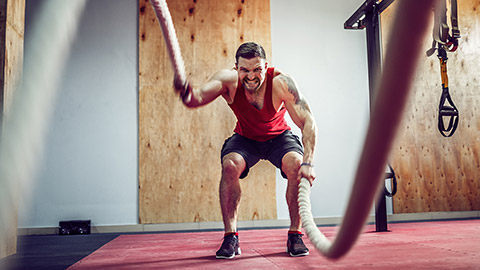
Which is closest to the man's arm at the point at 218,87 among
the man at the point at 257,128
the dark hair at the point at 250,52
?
the man at the point at 257,128

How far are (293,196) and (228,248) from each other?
1.62ft

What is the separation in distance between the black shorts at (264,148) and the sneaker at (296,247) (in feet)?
1.26

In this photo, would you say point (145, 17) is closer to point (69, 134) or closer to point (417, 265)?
point (69, 134)

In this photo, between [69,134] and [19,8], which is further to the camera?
[69,134]

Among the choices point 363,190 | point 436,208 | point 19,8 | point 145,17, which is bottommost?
point 436,208

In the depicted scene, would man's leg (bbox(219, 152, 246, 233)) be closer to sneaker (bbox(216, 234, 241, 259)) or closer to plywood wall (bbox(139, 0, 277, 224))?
sneaker (bbox(216, 234, 241, 259))

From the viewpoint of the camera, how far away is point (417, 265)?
6.54 feet

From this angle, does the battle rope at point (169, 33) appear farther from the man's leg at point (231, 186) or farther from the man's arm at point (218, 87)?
the man's leg at point (231, 186)

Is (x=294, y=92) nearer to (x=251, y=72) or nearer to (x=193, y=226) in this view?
(x=251, y=72)

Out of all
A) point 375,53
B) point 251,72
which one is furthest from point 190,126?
point 251,72

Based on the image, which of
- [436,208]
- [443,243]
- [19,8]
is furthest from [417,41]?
[436,208]

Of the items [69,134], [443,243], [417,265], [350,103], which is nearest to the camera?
[417,265]

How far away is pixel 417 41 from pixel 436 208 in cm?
508

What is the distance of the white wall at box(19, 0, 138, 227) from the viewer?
461cm
